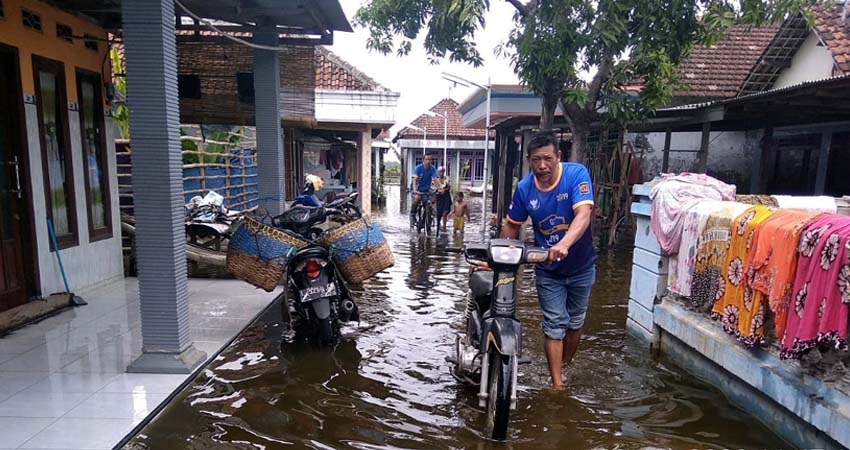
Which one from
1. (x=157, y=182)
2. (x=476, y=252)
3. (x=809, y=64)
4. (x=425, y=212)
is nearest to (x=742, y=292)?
(x=476, y=252)

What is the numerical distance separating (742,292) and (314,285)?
3066mm

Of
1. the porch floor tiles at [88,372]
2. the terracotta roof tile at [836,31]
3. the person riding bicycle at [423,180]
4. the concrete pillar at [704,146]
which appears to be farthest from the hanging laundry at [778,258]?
the terracotta roof tile at [836,31]

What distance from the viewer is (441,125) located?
26.7m

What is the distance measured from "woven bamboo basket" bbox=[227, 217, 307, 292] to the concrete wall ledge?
3037 millimetres

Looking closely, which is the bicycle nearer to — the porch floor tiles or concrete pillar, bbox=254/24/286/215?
concrete pillar, bbox=254/24/286/215

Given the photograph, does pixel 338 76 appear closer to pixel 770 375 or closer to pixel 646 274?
pixel 646 274

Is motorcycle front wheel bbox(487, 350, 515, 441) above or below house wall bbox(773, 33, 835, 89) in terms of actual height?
below

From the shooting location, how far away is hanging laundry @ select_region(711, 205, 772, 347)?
308 cm

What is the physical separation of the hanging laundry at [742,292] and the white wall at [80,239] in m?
5.89

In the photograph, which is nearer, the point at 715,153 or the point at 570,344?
the point at 570,344

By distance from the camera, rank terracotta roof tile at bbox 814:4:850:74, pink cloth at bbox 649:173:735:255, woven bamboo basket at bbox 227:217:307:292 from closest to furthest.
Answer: pink cloth at bbox 649:173:735:255 < woven bamboo basket at bbox 227:217:307:292 < terracotta roof tile at bbox 814:4:850:74

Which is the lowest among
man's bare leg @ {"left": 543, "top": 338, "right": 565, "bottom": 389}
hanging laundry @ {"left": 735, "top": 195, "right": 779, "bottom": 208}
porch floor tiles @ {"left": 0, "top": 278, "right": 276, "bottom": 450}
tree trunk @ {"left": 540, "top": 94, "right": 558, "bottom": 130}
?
porch floor tiles @ {"left": 0, "top": 278, "right": 276, "bottom": 450}

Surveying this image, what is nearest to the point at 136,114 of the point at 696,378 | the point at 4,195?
the point at 4,195

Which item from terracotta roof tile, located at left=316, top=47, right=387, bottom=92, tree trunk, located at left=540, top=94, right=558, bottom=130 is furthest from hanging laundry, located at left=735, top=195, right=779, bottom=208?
terracotta roof tile, located at left=316, top=47, right=387, bottom=92
